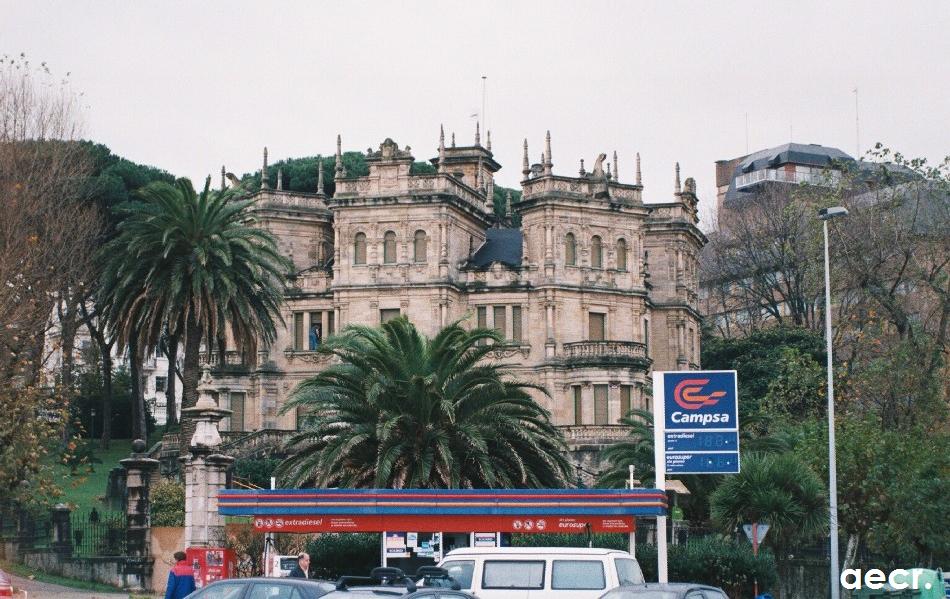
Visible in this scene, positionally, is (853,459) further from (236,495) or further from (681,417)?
(236,495)

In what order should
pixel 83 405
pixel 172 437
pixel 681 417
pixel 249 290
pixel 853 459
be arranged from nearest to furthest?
pixel 681 417 < pixel 853 459 < pixel 249 290 < pixel 172 437 < pixel 83 405

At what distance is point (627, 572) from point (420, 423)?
16.9 metres

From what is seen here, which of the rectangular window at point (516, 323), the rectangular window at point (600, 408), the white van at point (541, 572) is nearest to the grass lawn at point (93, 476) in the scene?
the rectangular window at point (516, 323)

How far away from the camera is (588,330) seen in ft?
249

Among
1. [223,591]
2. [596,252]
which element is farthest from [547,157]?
[223,591]

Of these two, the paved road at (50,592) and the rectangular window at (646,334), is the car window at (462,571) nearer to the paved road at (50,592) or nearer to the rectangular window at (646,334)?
the paved road at (50,592)

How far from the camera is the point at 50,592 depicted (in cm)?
3928

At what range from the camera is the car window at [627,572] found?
86.1 feet

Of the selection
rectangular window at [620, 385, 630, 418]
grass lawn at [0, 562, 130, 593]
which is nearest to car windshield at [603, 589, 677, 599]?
grass lawn at [0, 562, 130, 593]

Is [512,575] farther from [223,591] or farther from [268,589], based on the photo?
[223,591]

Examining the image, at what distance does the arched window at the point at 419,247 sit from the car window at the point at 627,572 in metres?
48.6

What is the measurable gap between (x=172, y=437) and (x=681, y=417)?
44922mm

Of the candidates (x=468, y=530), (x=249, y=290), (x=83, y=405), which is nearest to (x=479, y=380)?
(x=468, y=530)

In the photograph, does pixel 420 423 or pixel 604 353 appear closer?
pixel 420 423
